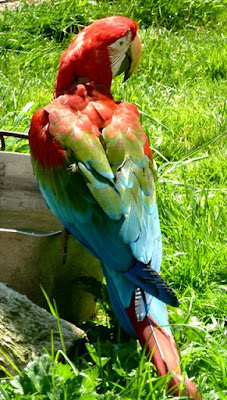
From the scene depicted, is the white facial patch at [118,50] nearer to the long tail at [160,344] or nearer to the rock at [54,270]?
the rock at [54,270]

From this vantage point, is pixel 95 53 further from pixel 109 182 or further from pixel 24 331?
pixel 24 331

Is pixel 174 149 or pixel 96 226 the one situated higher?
pixel 96 226

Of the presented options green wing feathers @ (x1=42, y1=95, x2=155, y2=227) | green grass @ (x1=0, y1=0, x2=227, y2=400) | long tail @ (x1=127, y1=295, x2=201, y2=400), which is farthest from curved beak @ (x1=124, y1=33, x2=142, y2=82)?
long tail @ (x1=127, y1=295, x2=201, y2=400)

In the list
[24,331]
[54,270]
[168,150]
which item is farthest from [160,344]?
[168,150]

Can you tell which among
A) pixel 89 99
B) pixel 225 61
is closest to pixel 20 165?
pixel 89 99

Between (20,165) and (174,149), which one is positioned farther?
(174,149)

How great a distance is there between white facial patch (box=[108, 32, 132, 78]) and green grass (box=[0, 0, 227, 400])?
58 centimetres

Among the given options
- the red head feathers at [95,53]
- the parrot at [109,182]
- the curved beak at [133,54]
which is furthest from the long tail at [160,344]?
the curved beak at [133,54]

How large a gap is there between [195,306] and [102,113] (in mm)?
681

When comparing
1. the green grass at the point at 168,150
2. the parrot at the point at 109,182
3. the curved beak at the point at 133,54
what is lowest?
the green grass at the point at 168,150

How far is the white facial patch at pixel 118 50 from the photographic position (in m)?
2.42

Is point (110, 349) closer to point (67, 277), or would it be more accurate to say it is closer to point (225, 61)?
point (67, 277)

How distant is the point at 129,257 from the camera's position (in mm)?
1971

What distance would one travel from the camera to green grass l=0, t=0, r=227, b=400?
6.34ft
